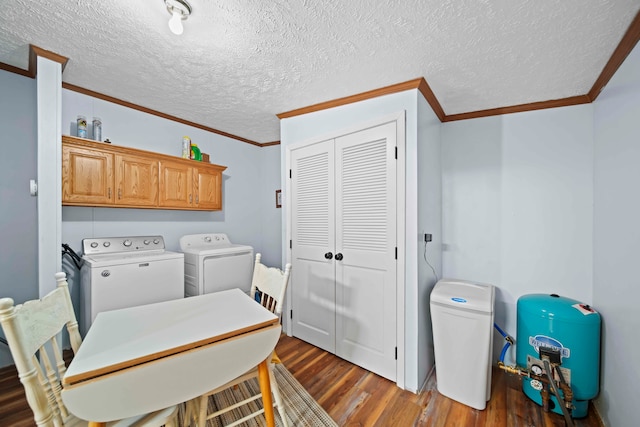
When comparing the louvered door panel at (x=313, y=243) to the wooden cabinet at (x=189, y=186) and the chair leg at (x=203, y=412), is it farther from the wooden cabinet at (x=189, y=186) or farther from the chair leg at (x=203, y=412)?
the chair leg at (x=203, y=412)

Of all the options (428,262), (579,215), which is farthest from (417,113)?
(579,215)

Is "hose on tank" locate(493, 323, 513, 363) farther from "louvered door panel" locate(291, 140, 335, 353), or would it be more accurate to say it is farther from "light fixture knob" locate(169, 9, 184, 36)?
"light fixture knob" locate(169, 9, 184, 36)

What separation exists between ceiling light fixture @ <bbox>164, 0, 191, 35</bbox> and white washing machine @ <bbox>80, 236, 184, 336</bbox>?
186 cm

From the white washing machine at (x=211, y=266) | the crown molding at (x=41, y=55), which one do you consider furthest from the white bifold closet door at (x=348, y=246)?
the crown molding at (x=41, y=55)

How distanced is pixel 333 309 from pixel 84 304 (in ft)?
7.21

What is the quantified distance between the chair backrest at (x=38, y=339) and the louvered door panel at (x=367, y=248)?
5.97 ft

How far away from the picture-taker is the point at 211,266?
2.73m

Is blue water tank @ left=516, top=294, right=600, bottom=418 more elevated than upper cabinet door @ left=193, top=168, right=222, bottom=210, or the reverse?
upper cabinet door @ left=193, top=168, right=222, bottom=210

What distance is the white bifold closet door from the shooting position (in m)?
2.08

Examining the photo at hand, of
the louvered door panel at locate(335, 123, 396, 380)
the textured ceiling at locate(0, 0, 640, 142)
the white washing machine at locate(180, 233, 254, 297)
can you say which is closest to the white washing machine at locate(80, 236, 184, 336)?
the white washing machine at locate(180, 233, 254, 297)

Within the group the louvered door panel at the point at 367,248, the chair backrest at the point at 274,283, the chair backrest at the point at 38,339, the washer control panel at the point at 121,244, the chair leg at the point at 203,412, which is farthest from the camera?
the washer control panel at the point at 121,244

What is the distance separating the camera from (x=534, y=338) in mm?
1855

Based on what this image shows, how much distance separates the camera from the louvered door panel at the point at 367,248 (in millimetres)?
2055

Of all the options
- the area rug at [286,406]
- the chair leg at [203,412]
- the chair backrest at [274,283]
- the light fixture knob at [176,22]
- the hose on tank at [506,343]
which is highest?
the light fixture knob at [176,22]
